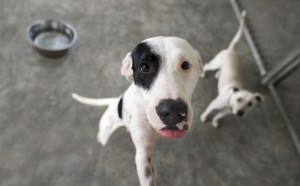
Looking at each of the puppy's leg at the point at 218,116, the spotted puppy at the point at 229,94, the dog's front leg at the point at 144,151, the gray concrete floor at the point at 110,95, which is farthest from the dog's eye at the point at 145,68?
the puppy's leg at the point at 218,116

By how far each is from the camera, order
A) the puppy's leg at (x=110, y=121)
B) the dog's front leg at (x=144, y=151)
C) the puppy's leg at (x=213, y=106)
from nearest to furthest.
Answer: the dog's front leg at (x=144, y=151) < the puppy's leg at (x=110, y=121) < the puppy's leg at (x=213, y=106)

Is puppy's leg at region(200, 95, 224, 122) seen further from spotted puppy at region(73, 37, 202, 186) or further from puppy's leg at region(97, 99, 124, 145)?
spotted puppy at region(73, 37, 202, 186)

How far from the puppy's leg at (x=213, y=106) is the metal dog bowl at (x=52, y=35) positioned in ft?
4.21

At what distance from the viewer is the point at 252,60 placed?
152 inches

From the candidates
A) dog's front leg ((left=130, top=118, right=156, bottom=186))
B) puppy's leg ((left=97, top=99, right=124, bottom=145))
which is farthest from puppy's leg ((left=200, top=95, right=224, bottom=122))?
dog's front leg ((left=130, top=118, right=156, bottom=186))

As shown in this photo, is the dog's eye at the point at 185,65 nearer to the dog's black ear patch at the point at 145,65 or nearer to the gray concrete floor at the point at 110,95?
the dog's black ear patch at the point at 145,65

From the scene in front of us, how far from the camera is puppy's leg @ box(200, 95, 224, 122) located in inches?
118

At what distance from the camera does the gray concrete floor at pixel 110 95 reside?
281cm

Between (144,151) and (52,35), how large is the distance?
1744 millimetres

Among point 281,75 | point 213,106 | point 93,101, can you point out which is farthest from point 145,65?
point 281,75

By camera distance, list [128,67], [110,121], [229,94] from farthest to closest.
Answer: [229,94]
[110,121]
[128,67]

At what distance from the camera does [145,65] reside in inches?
67.2

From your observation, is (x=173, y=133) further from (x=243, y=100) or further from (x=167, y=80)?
(x=243, y=100)

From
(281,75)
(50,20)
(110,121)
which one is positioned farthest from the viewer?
(281,75)
